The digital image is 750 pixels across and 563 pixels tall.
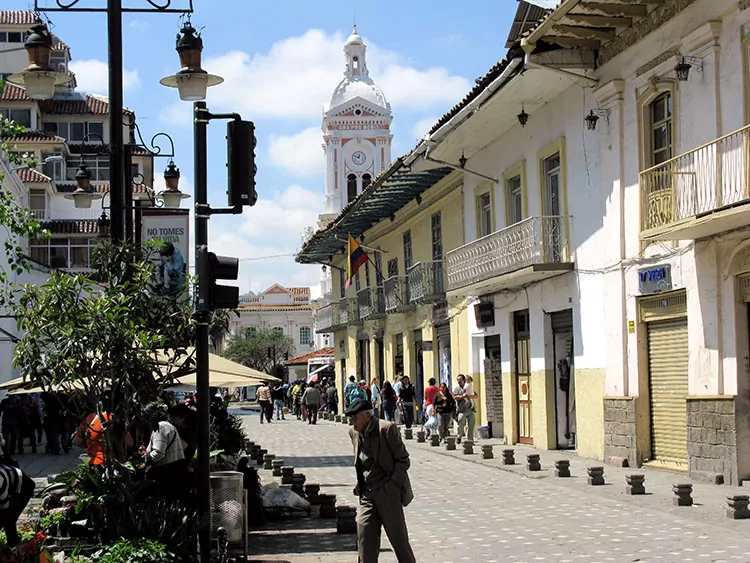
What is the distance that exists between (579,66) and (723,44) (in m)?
4.11

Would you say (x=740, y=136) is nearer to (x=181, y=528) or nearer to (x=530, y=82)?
(x=530, y=82)

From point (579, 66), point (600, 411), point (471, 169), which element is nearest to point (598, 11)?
point (579, 66)

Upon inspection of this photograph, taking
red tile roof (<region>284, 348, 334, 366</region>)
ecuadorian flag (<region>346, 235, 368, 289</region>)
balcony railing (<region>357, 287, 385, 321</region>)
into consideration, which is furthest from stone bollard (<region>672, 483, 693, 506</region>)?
red tile roof (<region>284, 348, 334, 366</region>)

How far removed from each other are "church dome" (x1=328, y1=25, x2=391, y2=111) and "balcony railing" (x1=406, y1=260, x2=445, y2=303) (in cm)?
5520

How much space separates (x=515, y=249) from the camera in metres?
23.2

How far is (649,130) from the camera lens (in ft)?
60.2

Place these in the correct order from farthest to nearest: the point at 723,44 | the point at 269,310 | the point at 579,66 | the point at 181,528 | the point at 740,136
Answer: the point at 269,310
the point at 579,66
the point at 723,44
the point at 740,136
the point at 181,528

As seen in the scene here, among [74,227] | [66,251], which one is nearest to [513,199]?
[66,251]

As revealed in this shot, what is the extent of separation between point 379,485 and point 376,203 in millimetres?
25977

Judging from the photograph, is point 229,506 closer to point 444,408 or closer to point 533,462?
point 533,462

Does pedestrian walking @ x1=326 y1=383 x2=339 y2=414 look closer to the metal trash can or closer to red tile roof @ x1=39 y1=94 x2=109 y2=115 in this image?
red tile roof @ x1=39 y1=94 x2=109 y2=115

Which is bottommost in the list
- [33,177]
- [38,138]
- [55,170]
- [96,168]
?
[33,177]

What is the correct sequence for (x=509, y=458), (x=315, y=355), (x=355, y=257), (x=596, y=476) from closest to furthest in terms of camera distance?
(x=596, y=476)
(x=509, y=458)
(x=355, y=257)
(x=315, y=355)

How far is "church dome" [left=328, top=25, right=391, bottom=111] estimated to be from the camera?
8675cm
